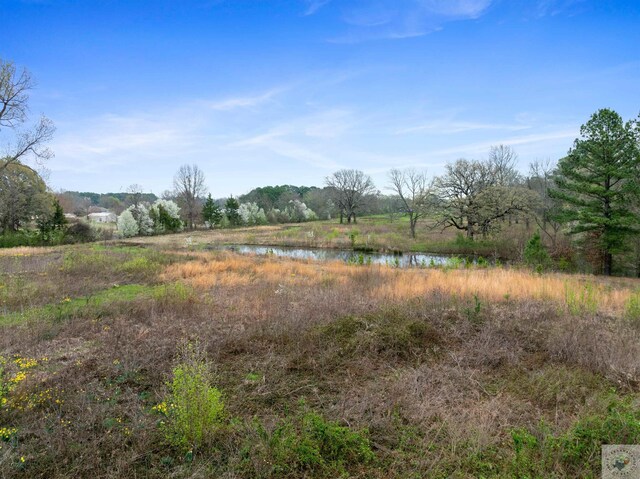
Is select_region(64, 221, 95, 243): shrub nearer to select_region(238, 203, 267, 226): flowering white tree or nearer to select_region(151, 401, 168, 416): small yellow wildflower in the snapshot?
select_region(238, 203, 267, 226): flowering white tree

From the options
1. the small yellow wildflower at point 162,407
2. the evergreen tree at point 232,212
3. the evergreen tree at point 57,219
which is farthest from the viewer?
the evergreen tree at point 232,212

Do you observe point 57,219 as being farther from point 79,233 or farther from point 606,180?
point 606,180

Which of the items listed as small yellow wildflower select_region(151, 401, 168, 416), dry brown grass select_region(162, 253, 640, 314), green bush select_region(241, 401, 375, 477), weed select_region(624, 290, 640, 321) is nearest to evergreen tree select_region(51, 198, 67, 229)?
dry brown grass select_region(162, 253, 640, 314)

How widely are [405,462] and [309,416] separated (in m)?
1.03

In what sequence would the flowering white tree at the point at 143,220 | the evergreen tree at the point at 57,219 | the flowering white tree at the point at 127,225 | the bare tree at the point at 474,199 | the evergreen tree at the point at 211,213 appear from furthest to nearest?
the evergreen tree at the point at 211,213, the flowering white tree at the point at 143,220, the flowering white tree at the point at 127,225, the evergreen tree at the point at 57,219, the bare tree at the point at 474,199

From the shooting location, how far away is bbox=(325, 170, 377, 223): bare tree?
6153 centimetres

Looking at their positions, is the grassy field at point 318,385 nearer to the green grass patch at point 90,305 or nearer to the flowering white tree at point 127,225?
the green grass patch at point 90,305

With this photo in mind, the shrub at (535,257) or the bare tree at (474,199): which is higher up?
the bare tree at (474,199)

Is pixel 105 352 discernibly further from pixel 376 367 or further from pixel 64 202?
pixel 64 202

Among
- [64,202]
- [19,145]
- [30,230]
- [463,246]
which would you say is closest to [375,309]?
[463,246]

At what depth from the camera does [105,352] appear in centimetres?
532

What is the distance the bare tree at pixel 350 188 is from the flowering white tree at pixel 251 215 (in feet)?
47.2

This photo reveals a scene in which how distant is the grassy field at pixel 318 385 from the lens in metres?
3.05

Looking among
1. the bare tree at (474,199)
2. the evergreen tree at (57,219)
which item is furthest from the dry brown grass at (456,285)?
the evergreen tree at (57,219)
